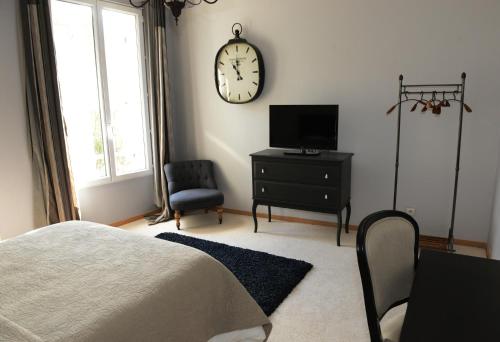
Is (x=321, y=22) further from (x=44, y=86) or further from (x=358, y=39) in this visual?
(x=44, y=86)

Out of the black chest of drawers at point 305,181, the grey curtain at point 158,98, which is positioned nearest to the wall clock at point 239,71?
the grey curtain at point 158,98

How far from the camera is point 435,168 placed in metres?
3.71

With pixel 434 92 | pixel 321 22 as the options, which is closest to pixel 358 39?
pixel 321 22

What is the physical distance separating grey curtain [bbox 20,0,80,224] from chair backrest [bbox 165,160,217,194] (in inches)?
49.9

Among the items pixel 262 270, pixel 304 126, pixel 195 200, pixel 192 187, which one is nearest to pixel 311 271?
pixel 262 270

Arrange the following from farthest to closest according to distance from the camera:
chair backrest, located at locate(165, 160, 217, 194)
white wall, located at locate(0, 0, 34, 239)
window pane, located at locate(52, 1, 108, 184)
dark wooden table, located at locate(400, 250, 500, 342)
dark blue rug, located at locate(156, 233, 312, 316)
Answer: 1. chair backrest, located at locate(165, 160, 217, 194)
2. window pane, located at locate(52, 1, 108, 184)
3. white wall, located at locate(0, 0, 34, 239)
4. dark blue rug, located at locate(156, 233, 312, 316)
5. dark wooden table, located at locate(400, 250, 500, 342)

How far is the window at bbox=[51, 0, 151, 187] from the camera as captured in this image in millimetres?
3908

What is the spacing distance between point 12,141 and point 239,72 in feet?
8.31

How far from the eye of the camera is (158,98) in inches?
186

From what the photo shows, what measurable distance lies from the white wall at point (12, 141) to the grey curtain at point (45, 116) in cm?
8

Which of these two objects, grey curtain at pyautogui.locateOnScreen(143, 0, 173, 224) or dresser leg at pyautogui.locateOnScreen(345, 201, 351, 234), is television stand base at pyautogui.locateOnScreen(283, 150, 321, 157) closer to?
dresser leg at pyautogui.locateOnScreen(345, 201, 351, 234)

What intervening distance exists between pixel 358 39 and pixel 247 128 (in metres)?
1.65

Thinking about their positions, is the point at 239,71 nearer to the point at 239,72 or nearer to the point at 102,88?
the point at 239,72

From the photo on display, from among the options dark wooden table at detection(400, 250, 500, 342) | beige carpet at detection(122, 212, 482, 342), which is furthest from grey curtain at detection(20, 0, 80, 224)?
dark wooden table at detection(400, 250, 500, 342)
